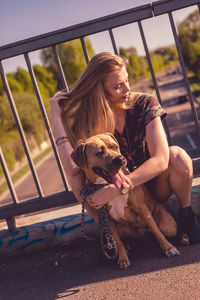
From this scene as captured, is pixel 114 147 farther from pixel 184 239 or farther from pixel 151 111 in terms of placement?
pixel 184 239

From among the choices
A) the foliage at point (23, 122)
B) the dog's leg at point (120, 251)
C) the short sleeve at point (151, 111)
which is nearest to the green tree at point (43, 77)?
the short sleeve at point (151, 111)

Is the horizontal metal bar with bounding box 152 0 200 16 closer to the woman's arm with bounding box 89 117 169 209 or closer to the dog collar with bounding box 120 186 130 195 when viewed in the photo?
the woman's arm with bounding box 89 117 169 209

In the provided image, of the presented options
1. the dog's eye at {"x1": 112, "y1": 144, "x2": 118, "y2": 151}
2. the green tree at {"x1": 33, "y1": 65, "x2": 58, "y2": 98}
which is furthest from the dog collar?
the green tree at {"x1": 33, "y1": 65, "x2": 58, "y2": 98}

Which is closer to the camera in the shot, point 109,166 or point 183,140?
point 109,166

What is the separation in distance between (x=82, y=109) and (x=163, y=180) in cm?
75

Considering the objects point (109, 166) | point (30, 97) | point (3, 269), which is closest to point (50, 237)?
point (3, 269)

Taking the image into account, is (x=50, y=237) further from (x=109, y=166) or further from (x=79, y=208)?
(x=109, y=166)

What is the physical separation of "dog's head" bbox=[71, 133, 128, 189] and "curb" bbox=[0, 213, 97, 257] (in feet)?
2.62

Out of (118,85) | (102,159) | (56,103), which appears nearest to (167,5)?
(118,85)

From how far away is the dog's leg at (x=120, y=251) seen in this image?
2129 millimetres

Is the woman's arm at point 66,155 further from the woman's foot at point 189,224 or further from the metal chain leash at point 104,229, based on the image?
the woman's foot at point 189,224

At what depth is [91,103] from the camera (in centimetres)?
222

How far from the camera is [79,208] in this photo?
3.19 meters

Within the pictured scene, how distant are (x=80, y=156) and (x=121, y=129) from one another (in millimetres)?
465
